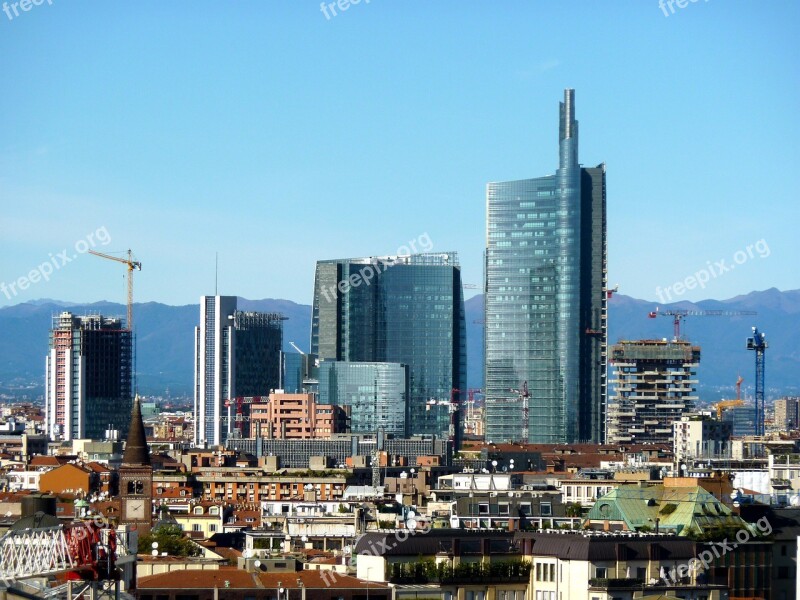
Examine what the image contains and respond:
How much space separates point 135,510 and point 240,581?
173 feet

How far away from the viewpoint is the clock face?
417 feet

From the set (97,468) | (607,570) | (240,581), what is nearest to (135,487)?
(240,581)

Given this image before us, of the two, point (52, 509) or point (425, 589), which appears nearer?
point (425, 589)

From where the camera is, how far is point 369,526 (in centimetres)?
10950

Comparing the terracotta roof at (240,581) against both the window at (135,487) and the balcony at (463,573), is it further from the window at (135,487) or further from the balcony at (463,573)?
the window at (135,487)

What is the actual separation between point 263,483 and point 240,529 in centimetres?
6126

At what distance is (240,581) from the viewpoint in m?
75.8

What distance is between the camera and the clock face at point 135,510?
127188 mm

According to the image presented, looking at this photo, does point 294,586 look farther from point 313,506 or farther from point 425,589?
point 313,506

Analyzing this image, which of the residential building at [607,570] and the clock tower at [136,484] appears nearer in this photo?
the residential building at [607,570]

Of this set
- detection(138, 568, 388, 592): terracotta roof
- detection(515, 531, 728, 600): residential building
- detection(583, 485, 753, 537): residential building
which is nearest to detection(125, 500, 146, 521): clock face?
detection(583, 485, 753, 537): residential building

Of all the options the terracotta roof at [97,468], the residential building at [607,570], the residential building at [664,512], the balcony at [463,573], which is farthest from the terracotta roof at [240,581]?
the terracotta roof at [97,468]

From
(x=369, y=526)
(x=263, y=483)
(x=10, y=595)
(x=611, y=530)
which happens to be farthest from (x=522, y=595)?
(x=263, y=483)

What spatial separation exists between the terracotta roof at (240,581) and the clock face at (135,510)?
4945 cm
